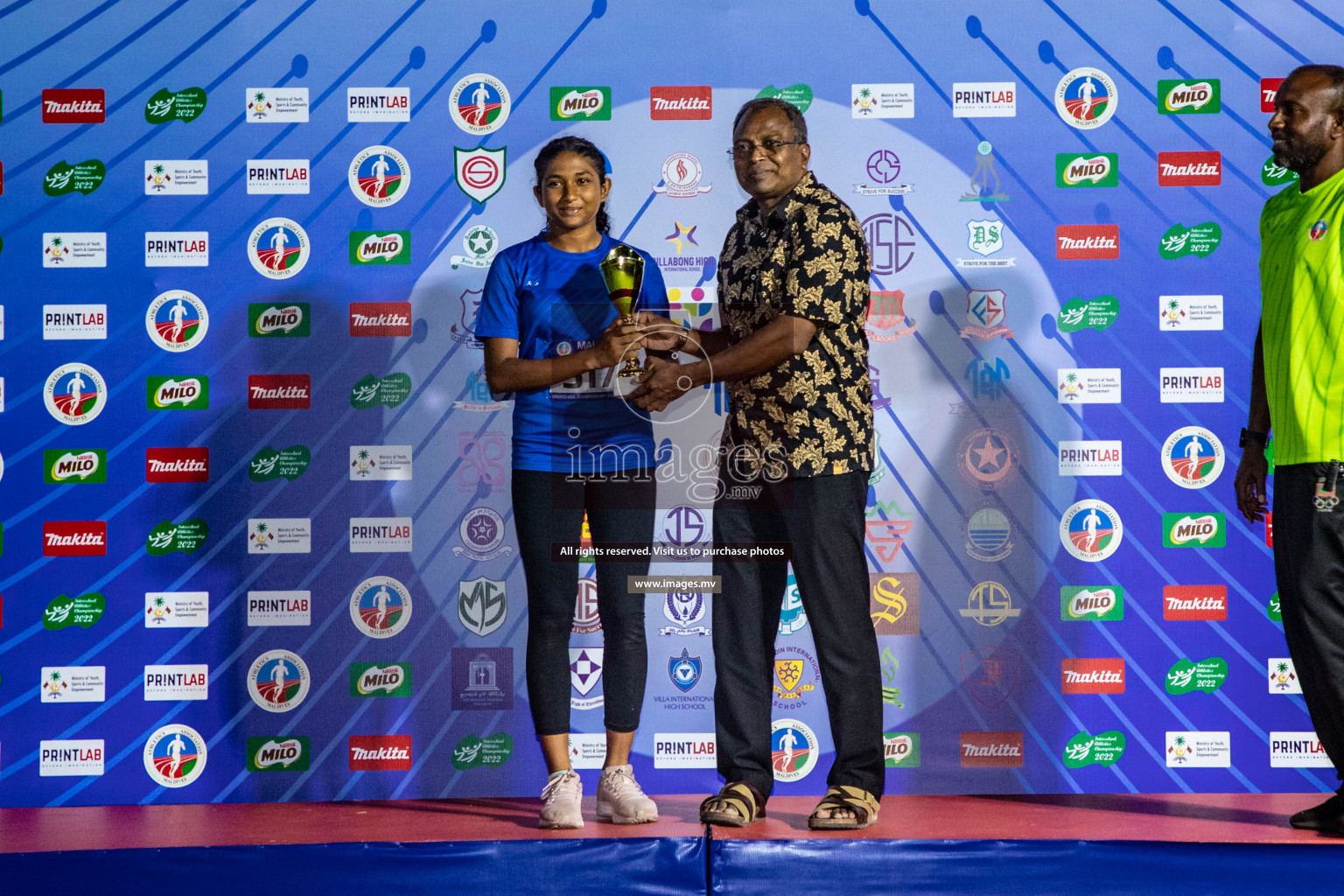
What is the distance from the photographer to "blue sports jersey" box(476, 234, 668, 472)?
2.58 metres

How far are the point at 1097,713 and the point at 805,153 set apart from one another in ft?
5.92

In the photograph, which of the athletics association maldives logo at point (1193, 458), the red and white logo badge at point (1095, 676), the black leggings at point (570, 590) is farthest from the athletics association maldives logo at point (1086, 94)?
the black leggings at point (570, 590)

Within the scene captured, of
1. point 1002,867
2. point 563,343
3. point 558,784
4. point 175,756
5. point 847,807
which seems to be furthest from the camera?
point 175,756

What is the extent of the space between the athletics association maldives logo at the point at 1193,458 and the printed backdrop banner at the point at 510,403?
0.01 meters

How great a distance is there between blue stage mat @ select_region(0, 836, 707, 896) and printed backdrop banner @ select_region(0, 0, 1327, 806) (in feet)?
2.42

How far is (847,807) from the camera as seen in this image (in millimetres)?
2398

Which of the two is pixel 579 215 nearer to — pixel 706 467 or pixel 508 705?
pixel 706 467

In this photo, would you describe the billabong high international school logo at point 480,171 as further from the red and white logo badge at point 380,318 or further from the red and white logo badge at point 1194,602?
the red and white logo badge at point 1194,602

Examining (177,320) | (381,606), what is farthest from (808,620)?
(177,320)

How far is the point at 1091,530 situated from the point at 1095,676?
1.38ft

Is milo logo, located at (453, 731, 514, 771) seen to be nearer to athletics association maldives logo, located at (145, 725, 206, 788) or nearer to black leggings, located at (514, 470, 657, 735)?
black leggings, located at (514, 470, 657, 735)

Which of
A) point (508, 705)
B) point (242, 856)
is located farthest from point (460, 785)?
point (242, 856)

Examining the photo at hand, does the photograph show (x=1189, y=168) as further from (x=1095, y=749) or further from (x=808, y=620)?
(x=808, y=620)

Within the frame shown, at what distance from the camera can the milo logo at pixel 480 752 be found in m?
3.06
